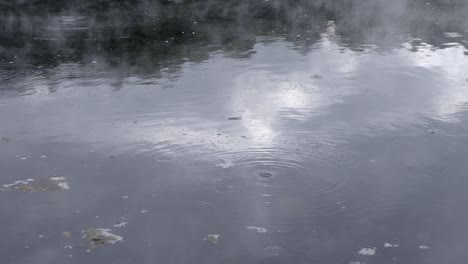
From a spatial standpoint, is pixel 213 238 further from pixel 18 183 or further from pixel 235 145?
pixel 18 183

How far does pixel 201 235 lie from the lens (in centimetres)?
966

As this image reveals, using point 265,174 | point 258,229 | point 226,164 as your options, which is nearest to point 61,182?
point 226,164

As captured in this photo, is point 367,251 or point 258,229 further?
point 258,229

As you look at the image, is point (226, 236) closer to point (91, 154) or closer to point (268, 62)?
point (91, 154)

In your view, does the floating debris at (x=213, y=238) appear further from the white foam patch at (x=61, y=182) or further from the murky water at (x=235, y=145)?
the white foam patch at (x=61, y=182)

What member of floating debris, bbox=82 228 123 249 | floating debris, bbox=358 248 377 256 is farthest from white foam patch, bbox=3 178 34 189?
floating debris, bbox=358 248 377 256

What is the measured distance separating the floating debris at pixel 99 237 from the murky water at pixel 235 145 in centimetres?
3

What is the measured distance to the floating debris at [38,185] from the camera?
11148mm

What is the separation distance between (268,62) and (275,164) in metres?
6.74

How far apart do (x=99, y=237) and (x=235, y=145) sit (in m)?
3.72

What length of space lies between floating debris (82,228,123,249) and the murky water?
0.09ft

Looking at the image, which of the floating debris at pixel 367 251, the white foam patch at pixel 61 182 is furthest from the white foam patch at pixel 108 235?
the floating debris at pixel 367 251

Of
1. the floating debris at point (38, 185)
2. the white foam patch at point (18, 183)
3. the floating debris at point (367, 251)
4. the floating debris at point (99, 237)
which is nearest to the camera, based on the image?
the floating debris at point (367, 251)

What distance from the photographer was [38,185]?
11.3 meters
